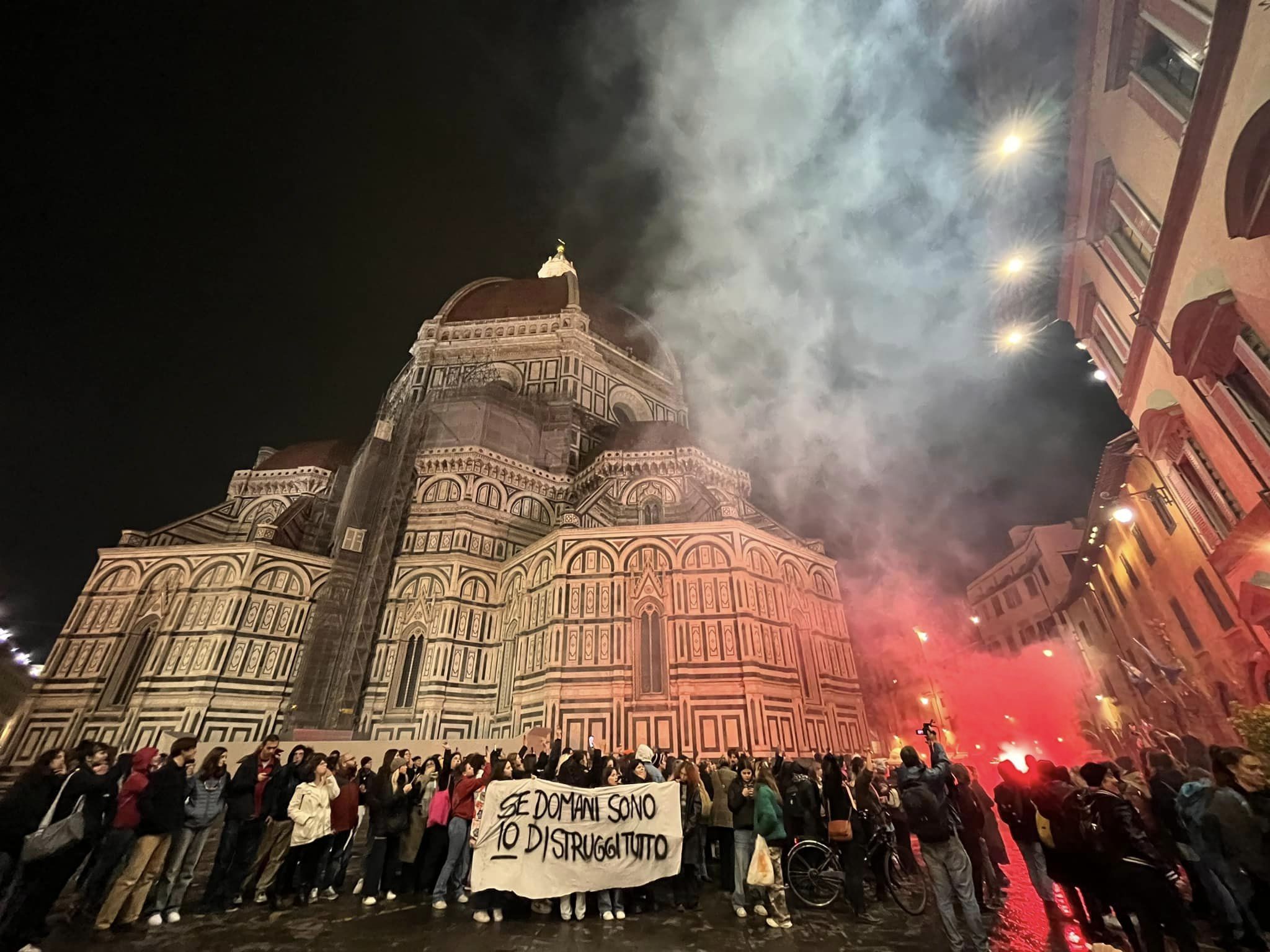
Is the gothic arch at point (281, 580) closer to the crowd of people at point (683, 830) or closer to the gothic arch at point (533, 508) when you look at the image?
the gothic arch at point (533, 508)

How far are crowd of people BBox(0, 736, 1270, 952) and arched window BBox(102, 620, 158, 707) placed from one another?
53.2 feet

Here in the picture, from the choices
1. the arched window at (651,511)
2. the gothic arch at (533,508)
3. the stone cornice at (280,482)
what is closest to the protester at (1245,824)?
the arched window at (651,511)

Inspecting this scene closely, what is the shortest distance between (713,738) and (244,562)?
18508 millimetres

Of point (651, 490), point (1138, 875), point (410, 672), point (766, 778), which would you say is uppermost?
point (651, 490)

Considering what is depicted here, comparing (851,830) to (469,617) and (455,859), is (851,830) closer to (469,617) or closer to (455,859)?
(455,859)

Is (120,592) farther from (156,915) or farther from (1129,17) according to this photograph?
(1129,17)

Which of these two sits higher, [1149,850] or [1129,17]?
[1129,17]

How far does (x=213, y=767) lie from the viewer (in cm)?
583

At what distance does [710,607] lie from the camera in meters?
18.7

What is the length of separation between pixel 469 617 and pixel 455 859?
50.0 feet

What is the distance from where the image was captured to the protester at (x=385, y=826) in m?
6.19

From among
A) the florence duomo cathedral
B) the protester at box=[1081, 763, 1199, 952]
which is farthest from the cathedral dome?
the protester at box=[1081, 763, 1199, 952]

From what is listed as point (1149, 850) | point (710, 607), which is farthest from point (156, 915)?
point (710, 607)

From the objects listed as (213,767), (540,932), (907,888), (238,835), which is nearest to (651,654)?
(907,888)
